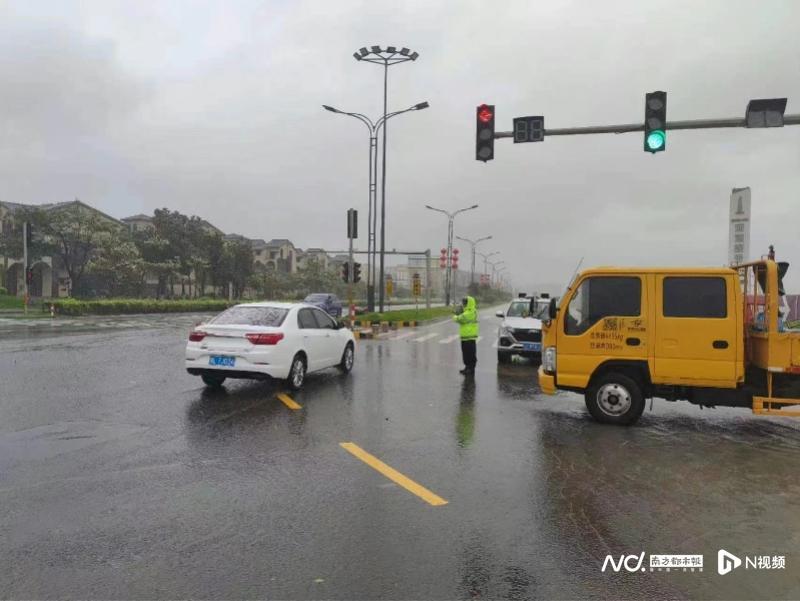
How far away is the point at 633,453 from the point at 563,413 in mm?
2142

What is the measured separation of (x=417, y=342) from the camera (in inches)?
787

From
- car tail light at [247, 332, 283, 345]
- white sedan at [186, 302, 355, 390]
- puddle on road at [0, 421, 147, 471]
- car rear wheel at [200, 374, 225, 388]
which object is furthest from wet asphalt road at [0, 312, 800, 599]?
car tail light at [247, 332, 283, 345]

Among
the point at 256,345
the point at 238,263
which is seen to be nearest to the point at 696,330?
the point at 256,345

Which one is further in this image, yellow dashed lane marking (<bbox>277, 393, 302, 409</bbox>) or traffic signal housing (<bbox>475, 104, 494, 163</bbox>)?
traffic signal housing (<bbox>475, 104, 494, 163</bbox>)

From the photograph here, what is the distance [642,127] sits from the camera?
11.9 m

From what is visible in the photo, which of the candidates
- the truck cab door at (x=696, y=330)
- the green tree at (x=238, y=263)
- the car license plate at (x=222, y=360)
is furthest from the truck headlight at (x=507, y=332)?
the green tree at (x=238, y=263)

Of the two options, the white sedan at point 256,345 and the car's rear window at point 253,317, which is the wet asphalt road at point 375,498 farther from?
the car's rear window at point 253,317

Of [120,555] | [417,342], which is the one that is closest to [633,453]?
[120,555]

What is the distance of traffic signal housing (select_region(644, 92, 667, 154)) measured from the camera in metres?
11.6

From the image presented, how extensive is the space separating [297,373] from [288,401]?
1072 millimetres

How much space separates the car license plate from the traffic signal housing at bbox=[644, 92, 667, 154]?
29.0ft

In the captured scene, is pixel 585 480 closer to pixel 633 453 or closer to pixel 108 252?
pixel 633 453

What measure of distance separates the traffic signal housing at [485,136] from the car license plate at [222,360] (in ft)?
22.7

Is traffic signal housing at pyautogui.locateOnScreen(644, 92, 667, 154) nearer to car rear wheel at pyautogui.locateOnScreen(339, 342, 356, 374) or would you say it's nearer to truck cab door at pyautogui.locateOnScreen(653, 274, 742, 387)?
truck cab door at pyautogui.locateOnScreen(653, 274, 742, 387)
